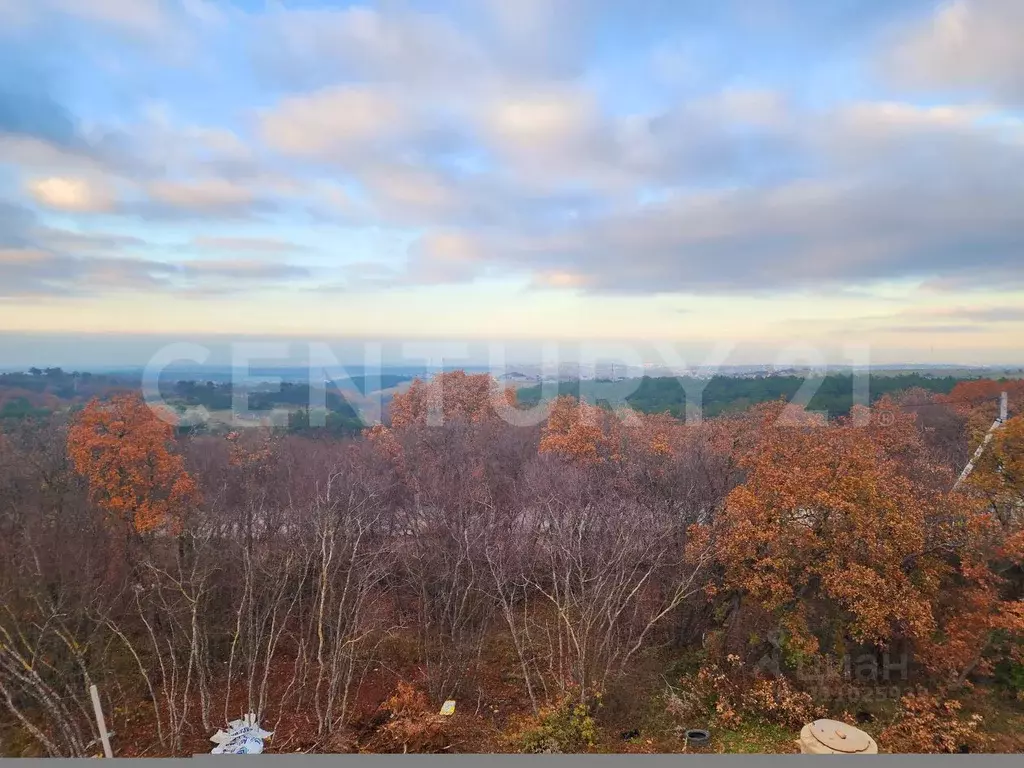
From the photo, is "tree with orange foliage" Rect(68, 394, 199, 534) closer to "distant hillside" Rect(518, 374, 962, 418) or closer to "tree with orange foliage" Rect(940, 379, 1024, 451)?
"distant hillside" Rect(518, 374, 962, 418)

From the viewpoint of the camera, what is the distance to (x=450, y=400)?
563 inches

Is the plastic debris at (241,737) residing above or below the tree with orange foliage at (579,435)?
below

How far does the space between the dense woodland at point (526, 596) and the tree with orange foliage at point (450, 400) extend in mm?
3877

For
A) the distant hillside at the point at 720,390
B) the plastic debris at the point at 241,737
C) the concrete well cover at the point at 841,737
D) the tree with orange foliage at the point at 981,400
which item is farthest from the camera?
the distant hillside at the point at 720,390

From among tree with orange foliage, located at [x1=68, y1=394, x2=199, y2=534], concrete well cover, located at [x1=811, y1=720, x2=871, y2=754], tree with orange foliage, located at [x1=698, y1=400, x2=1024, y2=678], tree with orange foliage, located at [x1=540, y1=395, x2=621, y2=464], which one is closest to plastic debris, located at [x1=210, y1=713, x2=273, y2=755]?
tree with orange foliage, located at [x1=68, y1=394, x2=199, y2=534]

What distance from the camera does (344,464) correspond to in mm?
10344

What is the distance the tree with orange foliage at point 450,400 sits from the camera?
1348cm

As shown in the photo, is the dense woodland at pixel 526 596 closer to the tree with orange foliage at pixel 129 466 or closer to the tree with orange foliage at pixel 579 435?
the tree with orange foliage at pixel 129 466

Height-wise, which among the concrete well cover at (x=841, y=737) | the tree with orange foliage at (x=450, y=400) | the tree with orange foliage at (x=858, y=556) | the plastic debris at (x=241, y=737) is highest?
the tree with orange foliage at (x=450, y=400)

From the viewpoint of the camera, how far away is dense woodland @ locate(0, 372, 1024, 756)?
5316mm

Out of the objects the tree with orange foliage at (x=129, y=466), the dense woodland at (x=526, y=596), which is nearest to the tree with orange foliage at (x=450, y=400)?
the dense woodland at (x=526, y=596)

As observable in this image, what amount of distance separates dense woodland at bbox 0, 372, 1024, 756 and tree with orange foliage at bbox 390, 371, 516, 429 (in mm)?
3877

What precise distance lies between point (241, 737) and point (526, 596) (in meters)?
3.53

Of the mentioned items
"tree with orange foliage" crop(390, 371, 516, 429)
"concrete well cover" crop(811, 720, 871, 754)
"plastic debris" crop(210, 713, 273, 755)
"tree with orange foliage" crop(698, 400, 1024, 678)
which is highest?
"tree with orange foliage" crop(390, 371, 516, 429)
